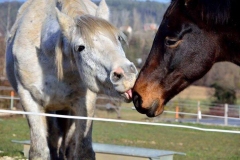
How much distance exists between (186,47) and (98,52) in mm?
1815

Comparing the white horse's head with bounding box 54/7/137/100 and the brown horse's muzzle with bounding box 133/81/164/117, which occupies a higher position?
the brown horse's muzzle with bounding box 133/81/164/117

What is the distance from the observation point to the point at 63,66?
20.0 ft

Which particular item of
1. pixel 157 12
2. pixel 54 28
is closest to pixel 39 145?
pixel 54 28

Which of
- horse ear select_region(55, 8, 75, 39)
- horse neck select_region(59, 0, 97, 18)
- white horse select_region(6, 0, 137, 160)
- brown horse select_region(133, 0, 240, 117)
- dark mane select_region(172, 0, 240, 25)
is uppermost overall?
dark mane select_region(172, 0, 240, 25)

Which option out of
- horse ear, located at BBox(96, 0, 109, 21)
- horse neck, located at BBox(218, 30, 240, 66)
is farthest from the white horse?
horse neck, located at BBox(218, 30, 240, 66)

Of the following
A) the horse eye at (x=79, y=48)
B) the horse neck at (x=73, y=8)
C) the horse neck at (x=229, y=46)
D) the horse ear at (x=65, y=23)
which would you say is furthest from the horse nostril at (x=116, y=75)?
the horse neck at (x=229, y=46)

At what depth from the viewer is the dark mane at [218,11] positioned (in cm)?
353

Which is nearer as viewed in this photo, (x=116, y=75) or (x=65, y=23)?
(x=116, y=75)

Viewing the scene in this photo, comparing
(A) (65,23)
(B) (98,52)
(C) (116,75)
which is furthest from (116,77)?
(A) (65,23)

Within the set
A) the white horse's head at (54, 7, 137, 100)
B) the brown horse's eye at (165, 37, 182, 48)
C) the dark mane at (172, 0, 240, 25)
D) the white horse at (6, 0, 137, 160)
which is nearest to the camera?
the dark mane at (172, 0, 240, 25)

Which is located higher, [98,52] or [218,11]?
[218,11]

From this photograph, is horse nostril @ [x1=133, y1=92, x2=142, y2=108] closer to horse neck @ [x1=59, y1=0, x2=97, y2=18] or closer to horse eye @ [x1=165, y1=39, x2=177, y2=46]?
horse eye @ [x1=165, y1=39, x2=177, y2=46]

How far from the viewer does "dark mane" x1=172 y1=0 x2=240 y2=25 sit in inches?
139

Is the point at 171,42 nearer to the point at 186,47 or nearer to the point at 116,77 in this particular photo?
the point at 186,47
